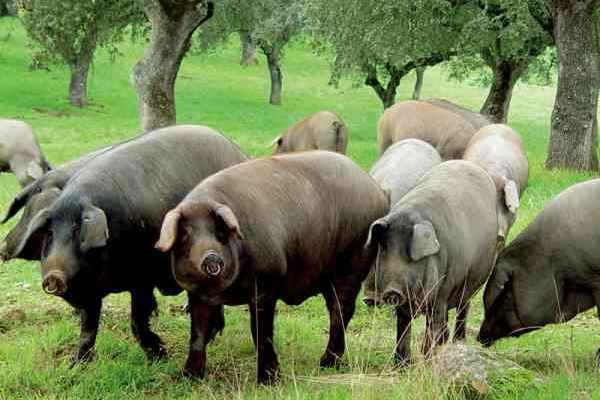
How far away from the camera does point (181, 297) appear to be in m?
8.91

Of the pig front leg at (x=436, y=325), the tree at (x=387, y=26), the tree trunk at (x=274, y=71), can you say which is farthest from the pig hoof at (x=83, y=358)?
the tree trunk at (x=274, y=71)

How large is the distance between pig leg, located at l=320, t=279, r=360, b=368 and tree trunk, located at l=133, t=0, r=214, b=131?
34.6ft

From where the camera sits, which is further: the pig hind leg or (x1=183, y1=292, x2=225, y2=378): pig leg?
the pig hind leg

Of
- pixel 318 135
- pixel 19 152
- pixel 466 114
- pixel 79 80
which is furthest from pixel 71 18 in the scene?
pixel 79 80

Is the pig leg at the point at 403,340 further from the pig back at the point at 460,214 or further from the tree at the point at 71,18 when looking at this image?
the tree at the point at 71,18

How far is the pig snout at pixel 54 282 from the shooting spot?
574 centimetres

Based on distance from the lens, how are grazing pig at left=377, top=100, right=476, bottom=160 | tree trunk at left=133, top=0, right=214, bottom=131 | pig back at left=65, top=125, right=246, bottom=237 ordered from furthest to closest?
tree trunk at left=133, top=0, right=214, bottom=131, grazing pig at left=377, top=100, right=476, bottom=160, pig back at left=65, top=125, right=246, bottom=237

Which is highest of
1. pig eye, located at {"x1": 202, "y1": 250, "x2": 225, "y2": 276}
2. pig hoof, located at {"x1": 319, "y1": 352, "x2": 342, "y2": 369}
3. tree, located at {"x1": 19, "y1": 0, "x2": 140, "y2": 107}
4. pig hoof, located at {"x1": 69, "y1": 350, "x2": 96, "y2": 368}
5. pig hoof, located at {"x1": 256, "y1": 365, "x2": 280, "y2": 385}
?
tree, located at {"x1": 19, "y1": 0, "x2": 140, "y2": 107}

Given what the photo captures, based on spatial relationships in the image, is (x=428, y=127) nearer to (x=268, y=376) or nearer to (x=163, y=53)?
(x=163, y=53)

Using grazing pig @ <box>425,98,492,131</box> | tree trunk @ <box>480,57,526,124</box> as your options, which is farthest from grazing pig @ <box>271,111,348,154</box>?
tree trunk @ <box>480,57,526,124</box>

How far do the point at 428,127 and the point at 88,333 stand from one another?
30.7 feet

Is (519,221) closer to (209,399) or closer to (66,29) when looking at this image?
(209,399)

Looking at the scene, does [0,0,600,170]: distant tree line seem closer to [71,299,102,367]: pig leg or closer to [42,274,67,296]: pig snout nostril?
[71,299,102,367]: pig leg

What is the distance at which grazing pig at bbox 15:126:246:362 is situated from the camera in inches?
234
